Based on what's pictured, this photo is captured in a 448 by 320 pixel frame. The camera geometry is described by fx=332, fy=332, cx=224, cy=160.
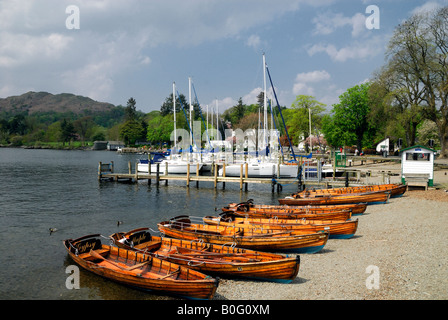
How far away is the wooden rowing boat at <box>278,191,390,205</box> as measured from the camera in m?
24.6

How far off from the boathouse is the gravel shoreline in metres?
9.48

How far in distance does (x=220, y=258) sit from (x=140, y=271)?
2.98m

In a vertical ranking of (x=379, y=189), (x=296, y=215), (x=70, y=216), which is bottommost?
(x=70, y=216)

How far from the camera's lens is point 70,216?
2428cm

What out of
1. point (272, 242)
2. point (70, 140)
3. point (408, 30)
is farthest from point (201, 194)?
point (70, 140)

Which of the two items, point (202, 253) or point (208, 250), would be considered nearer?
point (202, 253)

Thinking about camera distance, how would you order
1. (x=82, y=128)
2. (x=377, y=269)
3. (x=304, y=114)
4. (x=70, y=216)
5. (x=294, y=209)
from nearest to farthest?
(x=377, y=269)
(x=294, y=209)
(x=70, y=216)
(x=304, y=114)
(x=82, y=128)

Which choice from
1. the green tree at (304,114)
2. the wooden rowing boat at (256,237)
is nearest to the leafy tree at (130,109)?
the green tree at (304,114)

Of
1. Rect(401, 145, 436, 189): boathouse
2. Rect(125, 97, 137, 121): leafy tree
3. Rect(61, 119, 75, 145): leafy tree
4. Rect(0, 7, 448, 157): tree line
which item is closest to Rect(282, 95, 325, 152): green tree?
Rect(0, 7, 448, 157): tree line

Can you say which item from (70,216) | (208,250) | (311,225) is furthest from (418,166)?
(70,216)

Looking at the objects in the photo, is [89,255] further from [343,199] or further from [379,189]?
[379,189]

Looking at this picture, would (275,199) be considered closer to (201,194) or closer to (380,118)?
(201,194)

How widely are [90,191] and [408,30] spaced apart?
46.3 meters

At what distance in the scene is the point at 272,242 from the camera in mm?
14828
